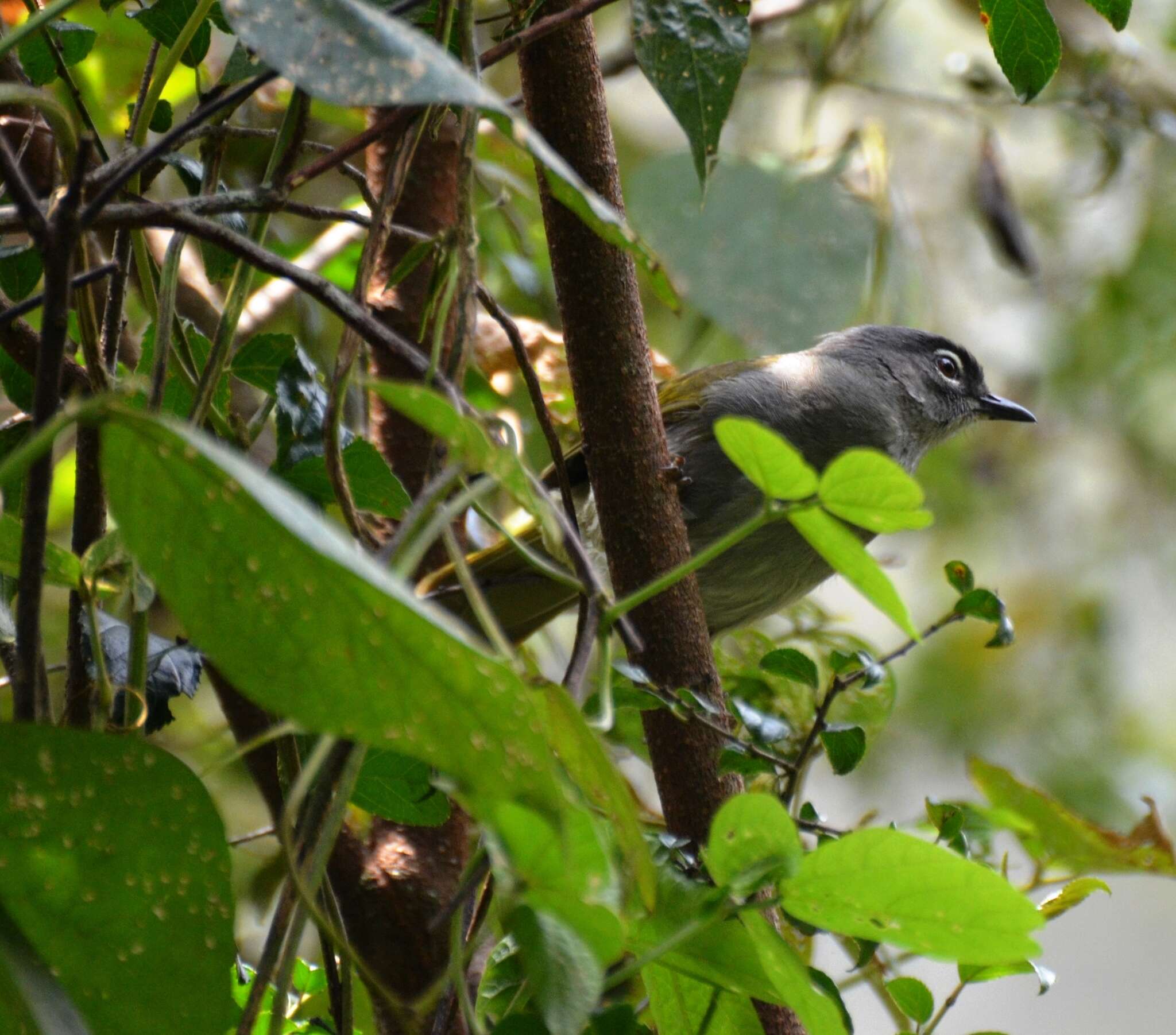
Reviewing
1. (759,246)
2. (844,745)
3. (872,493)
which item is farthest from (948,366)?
(872,493)

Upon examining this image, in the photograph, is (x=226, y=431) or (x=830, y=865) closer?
(x=830, y=865)

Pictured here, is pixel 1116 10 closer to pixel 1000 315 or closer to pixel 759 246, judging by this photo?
pixel 759 246

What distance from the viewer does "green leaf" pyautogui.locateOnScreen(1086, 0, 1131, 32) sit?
1.47 meters

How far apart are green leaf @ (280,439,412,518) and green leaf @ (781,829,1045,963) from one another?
0.74 metres

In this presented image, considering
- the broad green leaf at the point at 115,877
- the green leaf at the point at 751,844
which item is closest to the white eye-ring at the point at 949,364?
the green leaf at the point at 751,844

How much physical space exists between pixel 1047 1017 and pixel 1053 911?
26.2 feet

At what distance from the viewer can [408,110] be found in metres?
1.33

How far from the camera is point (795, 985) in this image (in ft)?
3.43

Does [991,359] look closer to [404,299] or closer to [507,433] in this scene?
[404,299]

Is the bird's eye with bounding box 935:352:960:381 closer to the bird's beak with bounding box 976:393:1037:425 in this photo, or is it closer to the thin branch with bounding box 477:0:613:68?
the bird's beak with bounding box 976:393:1037:425

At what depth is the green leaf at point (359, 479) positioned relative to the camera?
151 centimetres

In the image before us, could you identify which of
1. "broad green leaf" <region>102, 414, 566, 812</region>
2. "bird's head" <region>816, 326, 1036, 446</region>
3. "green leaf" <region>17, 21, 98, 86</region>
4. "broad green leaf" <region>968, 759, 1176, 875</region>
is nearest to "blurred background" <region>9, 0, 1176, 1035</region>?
"bird's head" <region>816, 326, 1036, 446</region>

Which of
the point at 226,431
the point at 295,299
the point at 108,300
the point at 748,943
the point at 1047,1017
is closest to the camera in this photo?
the point at 748,943

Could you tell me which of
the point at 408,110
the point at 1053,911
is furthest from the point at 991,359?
the point at 408,110
